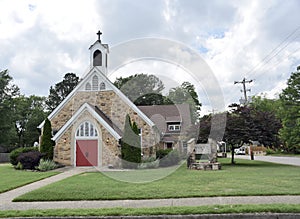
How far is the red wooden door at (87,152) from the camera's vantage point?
2336 centimetres

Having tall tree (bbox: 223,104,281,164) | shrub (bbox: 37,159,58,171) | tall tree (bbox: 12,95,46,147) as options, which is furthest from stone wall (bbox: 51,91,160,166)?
tall tree (bbox: 12,95,46,147)

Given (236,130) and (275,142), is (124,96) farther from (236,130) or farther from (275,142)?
(275,142)

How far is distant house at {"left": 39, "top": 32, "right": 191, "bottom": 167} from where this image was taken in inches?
916

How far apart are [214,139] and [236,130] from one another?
1750 mm

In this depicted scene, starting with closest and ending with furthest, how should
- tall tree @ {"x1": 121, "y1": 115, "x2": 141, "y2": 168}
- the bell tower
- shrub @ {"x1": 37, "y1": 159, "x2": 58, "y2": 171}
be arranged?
shrub @ {"x1": 37, "y1": 159, "x2": 58, "y2": 171} < tall tree @ {"x1": 121, "y1": 115, "x2": 141, "y2": 168} < the bell tower

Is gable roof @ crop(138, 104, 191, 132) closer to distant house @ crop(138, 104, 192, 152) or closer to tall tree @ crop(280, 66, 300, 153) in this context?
distant house @ crop(138, 104, 192, 152)

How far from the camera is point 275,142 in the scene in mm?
22359

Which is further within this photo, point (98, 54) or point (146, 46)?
point (98, 54)

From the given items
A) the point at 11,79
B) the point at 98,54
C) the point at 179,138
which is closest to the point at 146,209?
the point at 98,54

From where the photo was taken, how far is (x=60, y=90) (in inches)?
2675

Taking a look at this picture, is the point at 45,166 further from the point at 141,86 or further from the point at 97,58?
the point at 97,58

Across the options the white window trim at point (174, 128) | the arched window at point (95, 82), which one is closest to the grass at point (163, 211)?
the arched window at point (95, 82)

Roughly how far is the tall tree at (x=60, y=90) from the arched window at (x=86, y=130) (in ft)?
147

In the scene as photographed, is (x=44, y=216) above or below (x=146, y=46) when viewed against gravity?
below
